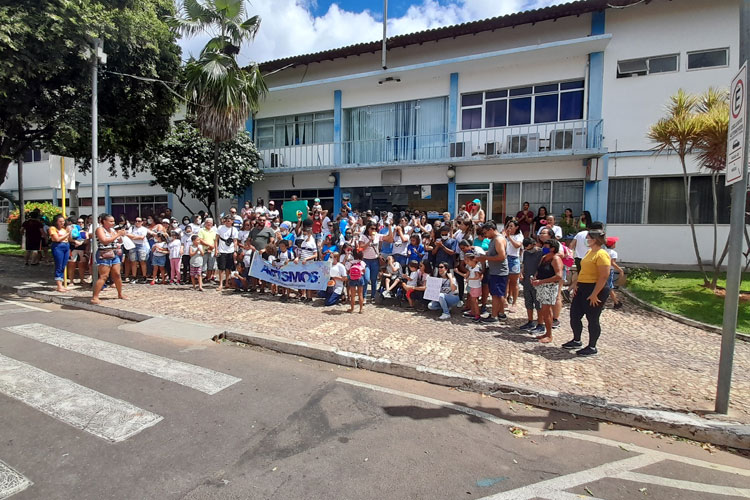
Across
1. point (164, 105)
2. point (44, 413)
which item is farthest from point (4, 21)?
point (44, 413)

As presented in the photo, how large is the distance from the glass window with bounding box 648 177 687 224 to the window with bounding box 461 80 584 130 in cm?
332

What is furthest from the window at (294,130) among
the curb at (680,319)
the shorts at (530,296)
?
the curb at (680,319)

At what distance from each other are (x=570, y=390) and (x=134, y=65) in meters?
13.0

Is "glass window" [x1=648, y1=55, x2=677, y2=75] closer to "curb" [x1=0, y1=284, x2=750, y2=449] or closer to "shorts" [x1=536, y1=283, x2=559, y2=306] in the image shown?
"shorts" [x1=536, y1=283, x2=559, y2=306]

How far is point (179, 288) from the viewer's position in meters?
10.3

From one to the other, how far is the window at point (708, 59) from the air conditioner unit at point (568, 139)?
11.9ft

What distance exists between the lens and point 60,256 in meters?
9.64

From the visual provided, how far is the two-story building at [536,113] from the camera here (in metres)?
12.5

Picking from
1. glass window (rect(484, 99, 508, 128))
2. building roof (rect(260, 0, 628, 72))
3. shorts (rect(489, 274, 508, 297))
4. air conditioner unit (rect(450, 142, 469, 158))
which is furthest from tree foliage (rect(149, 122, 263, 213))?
shorts (rect(489, 274, 508, 297))

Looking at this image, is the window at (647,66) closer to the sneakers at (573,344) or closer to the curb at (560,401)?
the sneakers at (573,344)

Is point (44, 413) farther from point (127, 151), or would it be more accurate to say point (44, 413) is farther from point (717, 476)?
point (127, 151)

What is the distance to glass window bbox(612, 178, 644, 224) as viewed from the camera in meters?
13.1

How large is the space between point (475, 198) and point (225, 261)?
28.9 feet

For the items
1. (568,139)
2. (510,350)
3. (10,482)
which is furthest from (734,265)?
(568,139)
